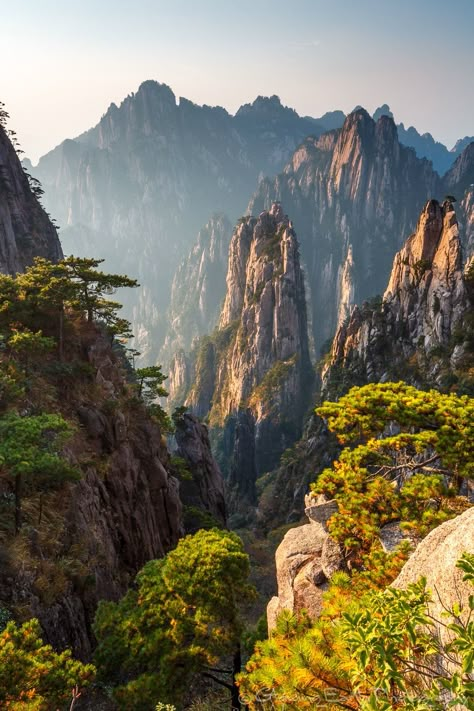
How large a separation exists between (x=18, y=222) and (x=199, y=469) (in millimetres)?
42097

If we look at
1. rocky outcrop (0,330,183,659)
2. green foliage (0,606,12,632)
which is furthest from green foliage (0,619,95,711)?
rocky outcrop (0,330,183,659)

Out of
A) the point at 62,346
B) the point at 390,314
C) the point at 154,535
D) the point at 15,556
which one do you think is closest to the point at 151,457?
the point at 154,535

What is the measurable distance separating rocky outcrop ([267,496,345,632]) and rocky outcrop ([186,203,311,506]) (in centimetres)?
9599

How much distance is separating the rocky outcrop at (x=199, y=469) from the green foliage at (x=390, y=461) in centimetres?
4165

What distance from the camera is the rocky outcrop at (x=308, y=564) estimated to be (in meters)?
12.8

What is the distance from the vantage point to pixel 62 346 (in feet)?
89.1

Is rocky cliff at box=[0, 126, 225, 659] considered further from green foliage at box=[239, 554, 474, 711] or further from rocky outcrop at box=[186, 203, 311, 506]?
rocky outcrop at box=[186, 203, 311, 506]

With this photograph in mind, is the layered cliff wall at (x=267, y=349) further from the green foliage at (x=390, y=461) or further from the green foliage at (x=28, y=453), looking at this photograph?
the green foliage at (x=390, y=461)

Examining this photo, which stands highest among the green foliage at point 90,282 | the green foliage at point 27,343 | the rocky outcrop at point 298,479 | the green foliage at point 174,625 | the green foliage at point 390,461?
the green foliage at point 90,282

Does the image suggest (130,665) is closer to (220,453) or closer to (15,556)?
(15,556)

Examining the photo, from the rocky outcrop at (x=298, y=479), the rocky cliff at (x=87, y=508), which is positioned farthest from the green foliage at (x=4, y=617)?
the rocky outcrop at (x=298, y=479)

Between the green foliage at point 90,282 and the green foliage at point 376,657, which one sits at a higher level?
the green foliage at point 90,282

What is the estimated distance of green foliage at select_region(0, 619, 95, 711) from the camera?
7.52m

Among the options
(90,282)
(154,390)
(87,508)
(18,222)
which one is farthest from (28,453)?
(18,222)
